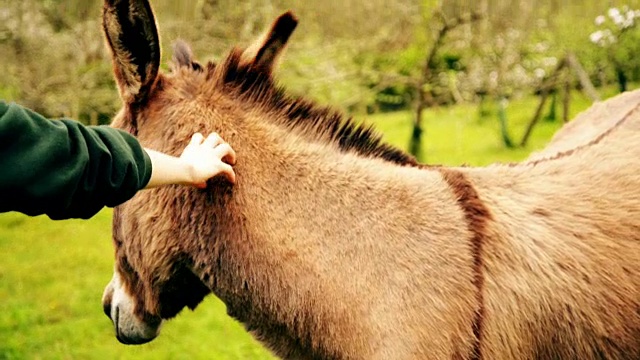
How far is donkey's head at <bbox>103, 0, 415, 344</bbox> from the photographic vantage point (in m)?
2.02

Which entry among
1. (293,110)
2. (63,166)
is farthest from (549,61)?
(63,166)

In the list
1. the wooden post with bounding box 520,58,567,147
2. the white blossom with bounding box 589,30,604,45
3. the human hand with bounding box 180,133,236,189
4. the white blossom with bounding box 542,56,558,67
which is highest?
the white blossom with bounding box 589,30,604,45

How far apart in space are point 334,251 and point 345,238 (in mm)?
56

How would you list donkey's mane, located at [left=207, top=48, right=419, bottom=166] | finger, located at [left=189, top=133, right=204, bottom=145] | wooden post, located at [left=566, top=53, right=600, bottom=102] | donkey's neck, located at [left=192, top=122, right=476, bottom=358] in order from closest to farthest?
donkey's neck, located at [left=192, top=122, right=476, bottom=358]
finger, located at [left=189, top=133, right=204, bottom=145]
donkey's mane, located at [left=207, top=48, right=419, bottom=166]
wooden post, located at [left=566, top=53, right=600, bottom=102]

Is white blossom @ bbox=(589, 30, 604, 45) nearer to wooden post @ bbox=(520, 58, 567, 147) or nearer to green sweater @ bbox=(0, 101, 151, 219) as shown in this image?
wooden post @ bbox=(520, 58, 567, 147)

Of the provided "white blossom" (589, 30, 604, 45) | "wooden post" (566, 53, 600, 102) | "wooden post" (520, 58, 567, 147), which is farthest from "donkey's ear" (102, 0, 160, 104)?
"white blossom" (589, 30, 604, 45)

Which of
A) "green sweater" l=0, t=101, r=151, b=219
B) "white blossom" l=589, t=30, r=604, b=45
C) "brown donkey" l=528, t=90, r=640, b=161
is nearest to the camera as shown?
"green sweater" l=0, t=101, r=151, b=219

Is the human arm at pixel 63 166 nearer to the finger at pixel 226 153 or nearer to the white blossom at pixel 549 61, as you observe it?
the finger at pixel 226 153

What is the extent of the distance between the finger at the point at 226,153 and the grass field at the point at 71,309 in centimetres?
227

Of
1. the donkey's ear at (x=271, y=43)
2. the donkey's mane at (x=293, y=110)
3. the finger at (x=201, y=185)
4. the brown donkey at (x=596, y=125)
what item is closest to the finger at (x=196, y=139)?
the finger at (x=201, y=185)

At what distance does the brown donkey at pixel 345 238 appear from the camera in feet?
6.21

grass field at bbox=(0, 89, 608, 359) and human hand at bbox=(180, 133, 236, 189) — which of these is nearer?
human hand at bbox=(180, 133, 236, 189)

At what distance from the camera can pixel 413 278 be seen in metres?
1.89

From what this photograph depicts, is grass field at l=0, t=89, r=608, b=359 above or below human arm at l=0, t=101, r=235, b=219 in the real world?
below
